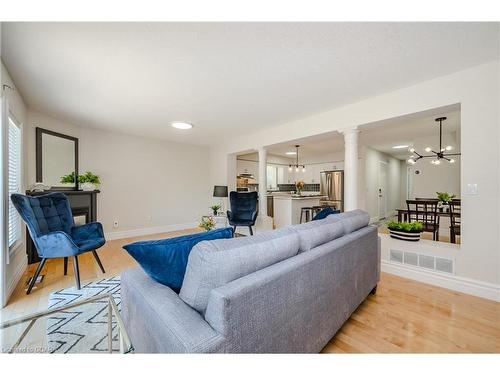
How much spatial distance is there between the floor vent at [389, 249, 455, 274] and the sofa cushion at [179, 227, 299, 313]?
2451mm

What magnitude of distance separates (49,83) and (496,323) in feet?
15.6

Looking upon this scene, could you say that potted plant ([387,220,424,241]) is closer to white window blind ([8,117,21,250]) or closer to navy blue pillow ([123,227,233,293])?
navy blue pillow ([123,227,233,293])

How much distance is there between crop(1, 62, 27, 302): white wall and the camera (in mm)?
2086

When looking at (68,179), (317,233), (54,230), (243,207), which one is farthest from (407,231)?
(68,179)

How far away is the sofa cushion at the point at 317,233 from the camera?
1.32 meters

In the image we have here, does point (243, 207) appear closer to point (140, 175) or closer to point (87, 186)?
point (140, 175)

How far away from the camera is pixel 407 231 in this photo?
2.67 m

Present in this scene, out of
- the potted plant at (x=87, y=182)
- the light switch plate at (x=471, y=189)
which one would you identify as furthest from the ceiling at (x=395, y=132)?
the potted plant at (x=87, y=182)

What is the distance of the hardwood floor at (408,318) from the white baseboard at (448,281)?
3.6 inches

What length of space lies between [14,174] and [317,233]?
137 inches

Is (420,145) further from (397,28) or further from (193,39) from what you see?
(193,39)

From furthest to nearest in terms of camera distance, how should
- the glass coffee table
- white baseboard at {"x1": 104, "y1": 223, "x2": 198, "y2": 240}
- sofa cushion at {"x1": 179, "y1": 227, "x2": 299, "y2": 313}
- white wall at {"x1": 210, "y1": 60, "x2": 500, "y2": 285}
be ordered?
white baseboard at {"x1": 104, "y1": 223, "x2": 198, "y2": 240}, white wall at {"x1": 210, "y1": 60, "x2": 500, "y2": 285}, the glass coffee table, sofa cushion at {"x1": 179, "y1": 227, "x2": 299, "y2": 313}

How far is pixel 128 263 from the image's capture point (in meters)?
3.04

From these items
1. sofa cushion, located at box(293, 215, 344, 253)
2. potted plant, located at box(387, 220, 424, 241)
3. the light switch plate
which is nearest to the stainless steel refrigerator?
potted plant, located at box(387, 220, 424, 241)
